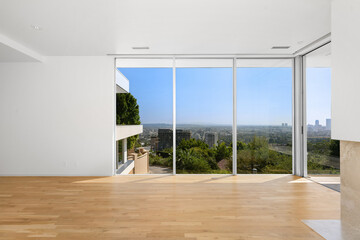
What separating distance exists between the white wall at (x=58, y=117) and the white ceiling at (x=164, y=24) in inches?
21.2

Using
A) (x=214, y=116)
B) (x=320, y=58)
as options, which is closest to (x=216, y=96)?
(x=214, y=116)

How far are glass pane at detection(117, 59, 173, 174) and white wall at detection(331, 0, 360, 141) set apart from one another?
10.9 ft

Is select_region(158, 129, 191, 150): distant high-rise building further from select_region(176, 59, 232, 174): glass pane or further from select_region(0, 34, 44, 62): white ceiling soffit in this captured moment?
select_region(0, 34, 44, 62): white ceiling soffit

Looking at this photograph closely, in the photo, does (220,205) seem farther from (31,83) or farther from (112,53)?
(31,83)

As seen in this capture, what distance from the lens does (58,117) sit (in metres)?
5.36

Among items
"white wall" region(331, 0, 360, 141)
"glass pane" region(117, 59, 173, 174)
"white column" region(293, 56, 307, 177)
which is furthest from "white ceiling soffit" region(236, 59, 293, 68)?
"white wall" region(331, 0, 360, 141)

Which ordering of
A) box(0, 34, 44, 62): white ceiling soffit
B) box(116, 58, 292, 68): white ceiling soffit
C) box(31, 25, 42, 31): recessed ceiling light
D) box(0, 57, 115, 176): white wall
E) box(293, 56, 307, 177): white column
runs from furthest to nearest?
box(116, 58, 292, 68): white ceiling soffit < box(0, 57, 115, 176): white wall < box(293, 56, 307, 177): white column < box(0, 34, 44, 62): white ceiling soffit < box(31, 25, 42, 31): recessed ceiling light

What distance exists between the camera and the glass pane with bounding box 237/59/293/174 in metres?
5.41

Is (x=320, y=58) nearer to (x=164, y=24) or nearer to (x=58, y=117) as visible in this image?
(x=164, y=24)

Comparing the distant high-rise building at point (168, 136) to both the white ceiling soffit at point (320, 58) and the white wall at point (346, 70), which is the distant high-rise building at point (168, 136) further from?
the white wall at point (346, 70)

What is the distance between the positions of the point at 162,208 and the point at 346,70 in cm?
275

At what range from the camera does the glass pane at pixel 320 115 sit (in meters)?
4.35

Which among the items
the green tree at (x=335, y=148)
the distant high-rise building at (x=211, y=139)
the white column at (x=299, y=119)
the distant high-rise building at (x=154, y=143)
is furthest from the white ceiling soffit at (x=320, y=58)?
the distant high-rise building at (x=154, y=143)

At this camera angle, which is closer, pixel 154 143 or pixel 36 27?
pixel 36 27
